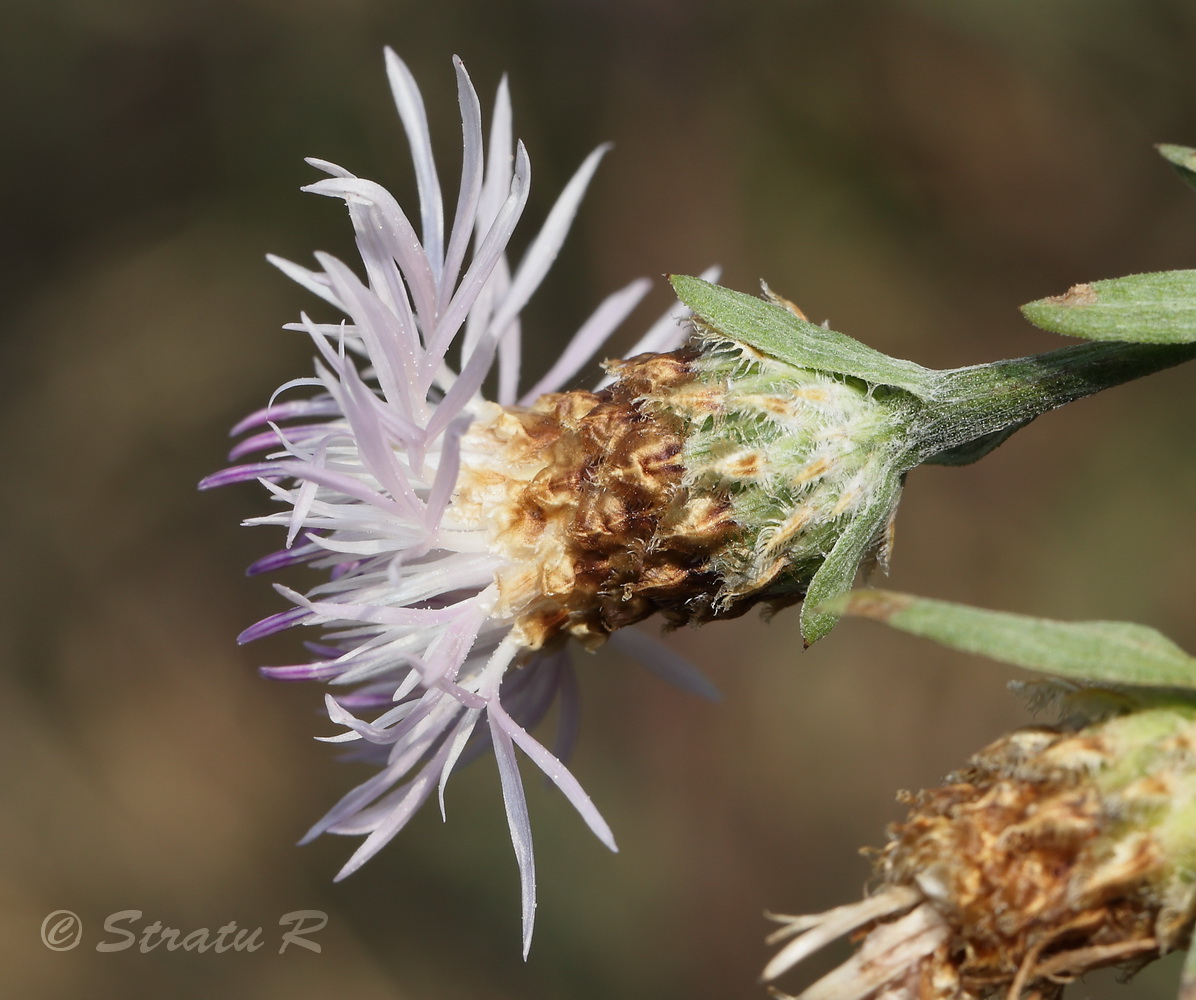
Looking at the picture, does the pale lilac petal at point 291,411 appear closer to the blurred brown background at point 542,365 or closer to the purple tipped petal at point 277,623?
the purple tipped petal at point 277,623

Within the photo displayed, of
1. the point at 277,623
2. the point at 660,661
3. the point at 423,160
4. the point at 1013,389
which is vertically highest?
the point at 423,160

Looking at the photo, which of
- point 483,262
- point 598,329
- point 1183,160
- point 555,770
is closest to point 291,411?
point 483,262

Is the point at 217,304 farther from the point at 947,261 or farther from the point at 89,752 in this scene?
the point at 947,261

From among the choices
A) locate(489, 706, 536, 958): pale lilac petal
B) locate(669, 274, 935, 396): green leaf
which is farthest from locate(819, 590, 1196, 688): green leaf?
locate(489, 706, 536, 958): pale lilac petal

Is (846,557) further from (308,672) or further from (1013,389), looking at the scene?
(308,672)

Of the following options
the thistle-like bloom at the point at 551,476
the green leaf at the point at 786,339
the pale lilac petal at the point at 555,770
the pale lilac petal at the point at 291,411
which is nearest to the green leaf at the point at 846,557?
the thistle-like bloom at the point at 551,476
